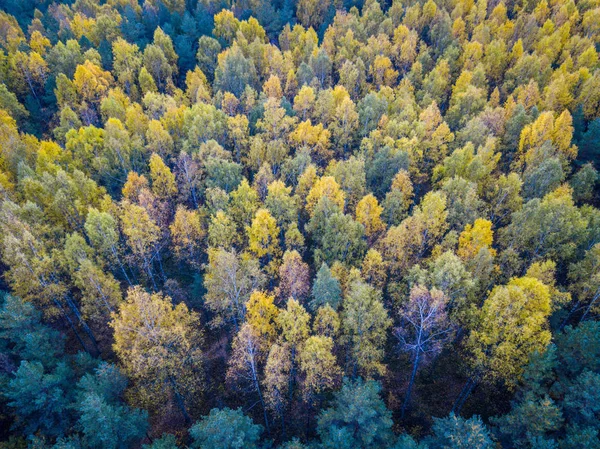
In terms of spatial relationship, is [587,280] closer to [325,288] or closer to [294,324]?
[325,288]

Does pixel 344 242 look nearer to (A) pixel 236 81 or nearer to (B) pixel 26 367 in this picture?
(B) pixel 26 367

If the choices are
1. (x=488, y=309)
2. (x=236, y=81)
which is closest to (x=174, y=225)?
(x=488, y=309)

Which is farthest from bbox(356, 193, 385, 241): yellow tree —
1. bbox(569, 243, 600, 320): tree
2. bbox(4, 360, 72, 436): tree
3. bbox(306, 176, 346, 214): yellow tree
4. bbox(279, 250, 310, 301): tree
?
bbox(4, 360, 72, 436): tree

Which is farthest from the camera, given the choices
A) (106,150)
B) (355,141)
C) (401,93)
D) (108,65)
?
(108,65)

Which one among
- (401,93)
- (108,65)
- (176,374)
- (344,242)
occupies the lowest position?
(176,374)

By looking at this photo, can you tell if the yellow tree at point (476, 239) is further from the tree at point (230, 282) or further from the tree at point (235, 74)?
the tree at point (235, 74)

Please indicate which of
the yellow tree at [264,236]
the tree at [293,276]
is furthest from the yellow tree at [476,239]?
the yellow tree at [264,236]

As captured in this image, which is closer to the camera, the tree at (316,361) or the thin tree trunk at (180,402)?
the tree at (316,361)

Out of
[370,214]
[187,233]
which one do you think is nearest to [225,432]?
[187,233]
